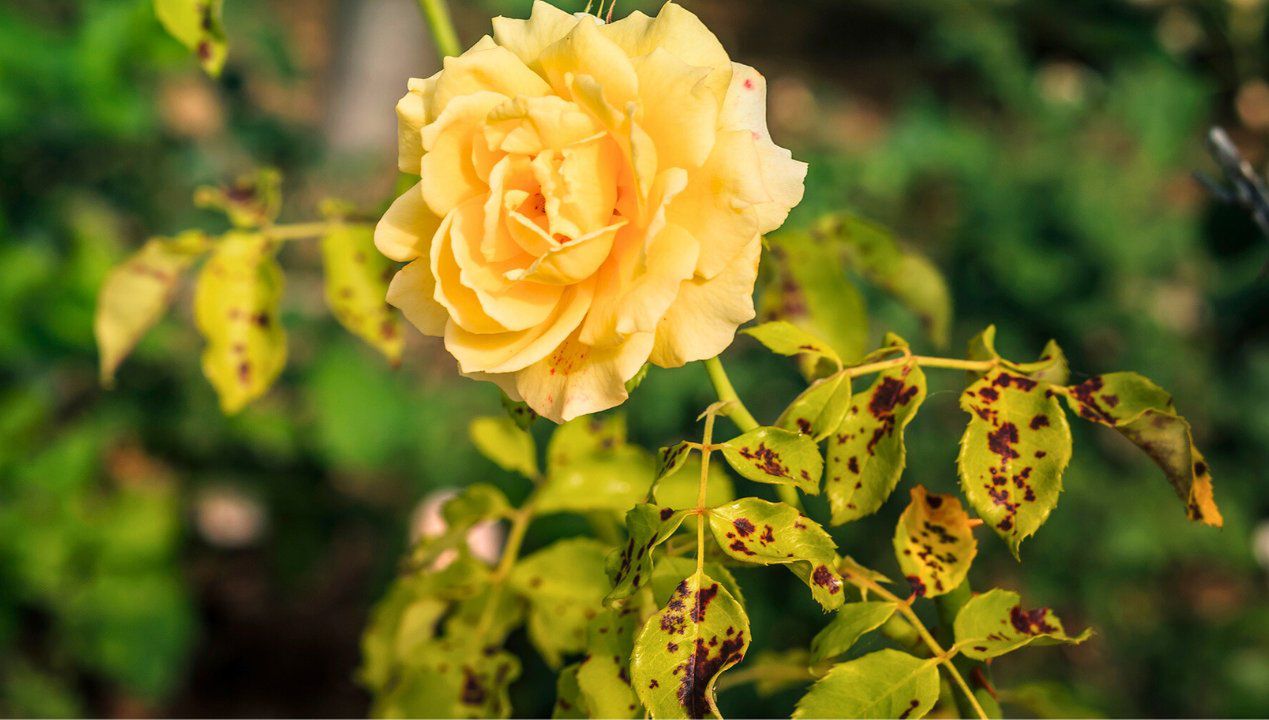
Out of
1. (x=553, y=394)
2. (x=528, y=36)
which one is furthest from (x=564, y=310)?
(x=528, y=36)

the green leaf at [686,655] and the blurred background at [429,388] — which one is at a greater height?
the green leaf at [686,655]

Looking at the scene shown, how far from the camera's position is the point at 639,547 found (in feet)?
1.71

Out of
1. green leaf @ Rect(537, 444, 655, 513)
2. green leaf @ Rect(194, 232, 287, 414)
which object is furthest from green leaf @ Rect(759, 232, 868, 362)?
green leaf @ Rect(194, 232, 287, 414)

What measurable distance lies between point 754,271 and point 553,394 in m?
0.13

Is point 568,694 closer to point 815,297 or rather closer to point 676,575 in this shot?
point 676,575

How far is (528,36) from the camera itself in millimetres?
575

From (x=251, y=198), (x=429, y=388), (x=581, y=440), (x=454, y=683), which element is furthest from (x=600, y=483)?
(x=429, y=388)

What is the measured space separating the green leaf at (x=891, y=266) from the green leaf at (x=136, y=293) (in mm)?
563

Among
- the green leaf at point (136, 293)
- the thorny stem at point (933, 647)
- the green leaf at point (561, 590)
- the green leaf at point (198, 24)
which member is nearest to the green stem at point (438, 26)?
the green leaf at point (198, 24)

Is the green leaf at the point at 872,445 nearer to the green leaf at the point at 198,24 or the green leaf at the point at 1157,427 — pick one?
the green leaf at the point at 1157,427

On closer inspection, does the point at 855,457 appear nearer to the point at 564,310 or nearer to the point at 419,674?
the point at 564,310

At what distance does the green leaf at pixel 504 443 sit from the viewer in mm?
868

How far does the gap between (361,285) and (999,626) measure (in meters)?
0.55

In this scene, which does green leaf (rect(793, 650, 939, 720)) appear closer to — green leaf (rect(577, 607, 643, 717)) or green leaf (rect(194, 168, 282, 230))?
green leaf (rect(577, 607, 643, 717))
